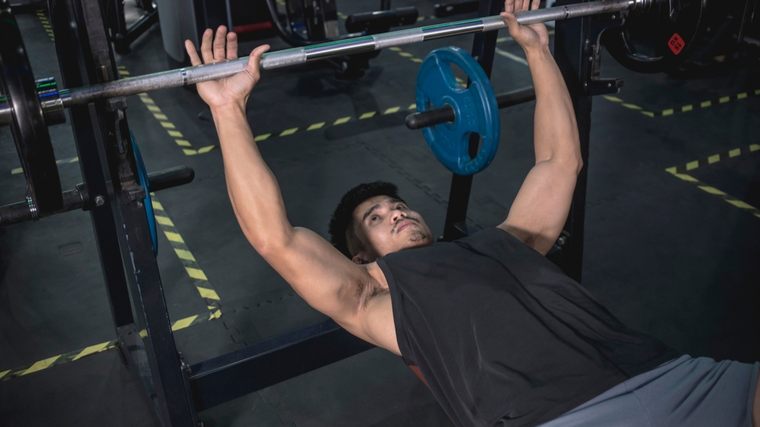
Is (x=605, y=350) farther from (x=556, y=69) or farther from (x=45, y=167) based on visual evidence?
(x=45, y=167)

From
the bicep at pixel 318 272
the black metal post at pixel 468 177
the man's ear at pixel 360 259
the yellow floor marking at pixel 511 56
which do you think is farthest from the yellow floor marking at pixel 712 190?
the bicep at pixel 318 272

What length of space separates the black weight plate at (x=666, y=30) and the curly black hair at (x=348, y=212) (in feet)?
3.03

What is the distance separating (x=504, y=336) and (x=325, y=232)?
1839 mm

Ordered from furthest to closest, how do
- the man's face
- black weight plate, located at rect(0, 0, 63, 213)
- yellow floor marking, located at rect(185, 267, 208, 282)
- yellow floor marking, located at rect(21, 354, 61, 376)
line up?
yellow floor marking, located at rect(185, 267, 208, 282), yellow floor marking, located at rect(21, 354, 61, 376), the man's face, black weight plate, located at rect(0, 0, 63, 213)

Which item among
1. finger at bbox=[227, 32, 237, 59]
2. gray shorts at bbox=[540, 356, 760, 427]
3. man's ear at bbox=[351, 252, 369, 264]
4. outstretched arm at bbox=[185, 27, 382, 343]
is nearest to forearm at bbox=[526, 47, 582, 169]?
man's ear at bbox=[351, 252, 369, 264]

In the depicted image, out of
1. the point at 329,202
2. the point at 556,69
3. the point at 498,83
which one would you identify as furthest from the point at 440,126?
the point at 498,83

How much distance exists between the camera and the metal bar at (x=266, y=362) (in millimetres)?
1920

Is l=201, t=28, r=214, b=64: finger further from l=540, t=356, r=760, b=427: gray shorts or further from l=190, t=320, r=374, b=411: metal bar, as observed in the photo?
l=540, t=356, r=760, b=427: gray shorts

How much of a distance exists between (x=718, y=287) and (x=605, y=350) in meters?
1.60

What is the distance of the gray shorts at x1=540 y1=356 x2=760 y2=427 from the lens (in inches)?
56.6

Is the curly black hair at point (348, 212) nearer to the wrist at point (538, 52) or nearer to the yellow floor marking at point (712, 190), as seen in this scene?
the wrist at point (538, 52)

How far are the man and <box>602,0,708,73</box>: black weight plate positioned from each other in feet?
2.70

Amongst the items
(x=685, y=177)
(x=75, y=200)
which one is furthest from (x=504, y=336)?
(x=685, y=177)

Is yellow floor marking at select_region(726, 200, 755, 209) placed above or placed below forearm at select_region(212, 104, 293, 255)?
below
